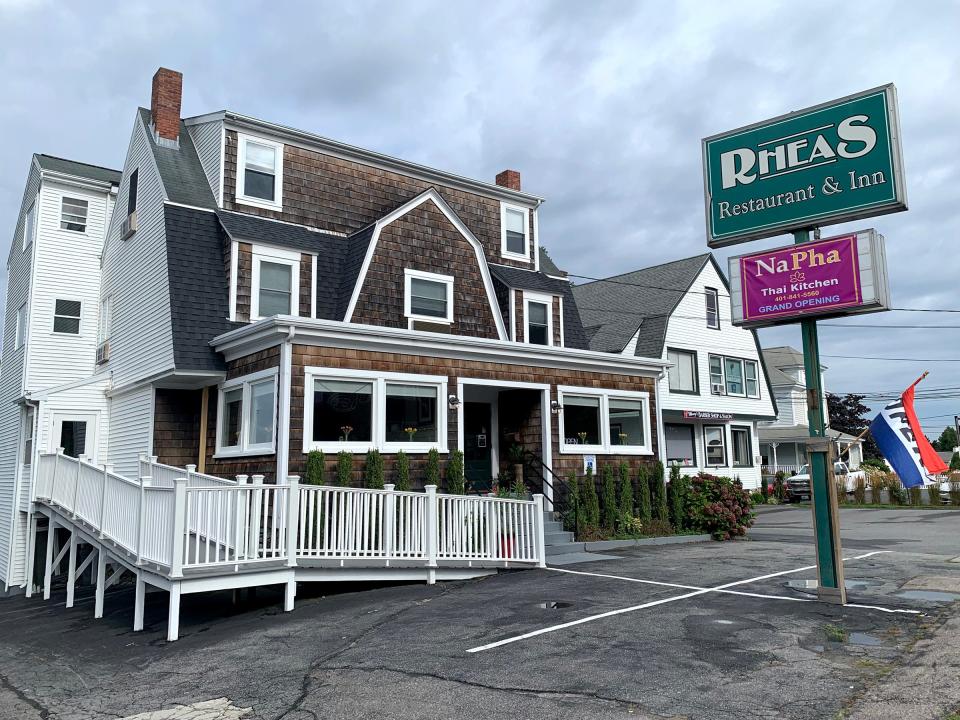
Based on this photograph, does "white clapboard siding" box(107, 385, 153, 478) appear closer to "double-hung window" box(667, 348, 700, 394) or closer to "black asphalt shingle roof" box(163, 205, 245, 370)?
"black asphalt shingle roof" box(163, 205, 245, 370)

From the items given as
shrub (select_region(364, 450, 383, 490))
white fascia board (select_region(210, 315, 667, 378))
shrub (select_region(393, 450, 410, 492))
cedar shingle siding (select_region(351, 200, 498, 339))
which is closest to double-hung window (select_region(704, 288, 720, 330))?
white fascia board (select_region(210, 315, 667, 378))

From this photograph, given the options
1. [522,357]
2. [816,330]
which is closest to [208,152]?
[522,357]

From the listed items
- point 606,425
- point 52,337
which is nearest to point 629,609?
point 606,425

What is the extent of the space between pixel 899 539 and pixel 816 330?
29.1 feet

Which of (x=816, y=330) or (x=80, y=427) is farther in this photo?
(x=80, y=427)

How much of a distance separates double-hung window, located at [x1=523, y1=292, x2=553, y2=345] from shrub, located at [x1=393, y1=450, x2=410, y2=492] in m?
6.40

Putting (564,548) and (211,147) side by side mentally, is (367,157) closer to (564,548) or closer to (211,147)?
(211,147)

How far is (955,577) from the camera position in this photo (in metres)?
10.5

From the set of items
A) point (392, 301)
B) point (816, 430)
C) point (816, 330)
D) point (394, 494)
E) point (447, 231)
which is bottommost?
point (394, 494)

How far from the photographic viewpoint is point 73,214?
20297 mm

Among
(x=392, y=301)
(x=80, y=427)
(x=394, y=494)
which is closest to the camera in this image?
(x=394, y=494)

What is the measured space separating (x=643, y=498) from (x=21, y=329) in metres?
16.5

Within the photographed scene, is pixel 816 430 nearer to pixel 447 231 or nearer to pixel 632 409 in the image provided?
pixel 632 409

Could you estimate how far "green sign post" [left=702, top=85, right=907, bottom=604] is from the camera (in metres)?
9.55
